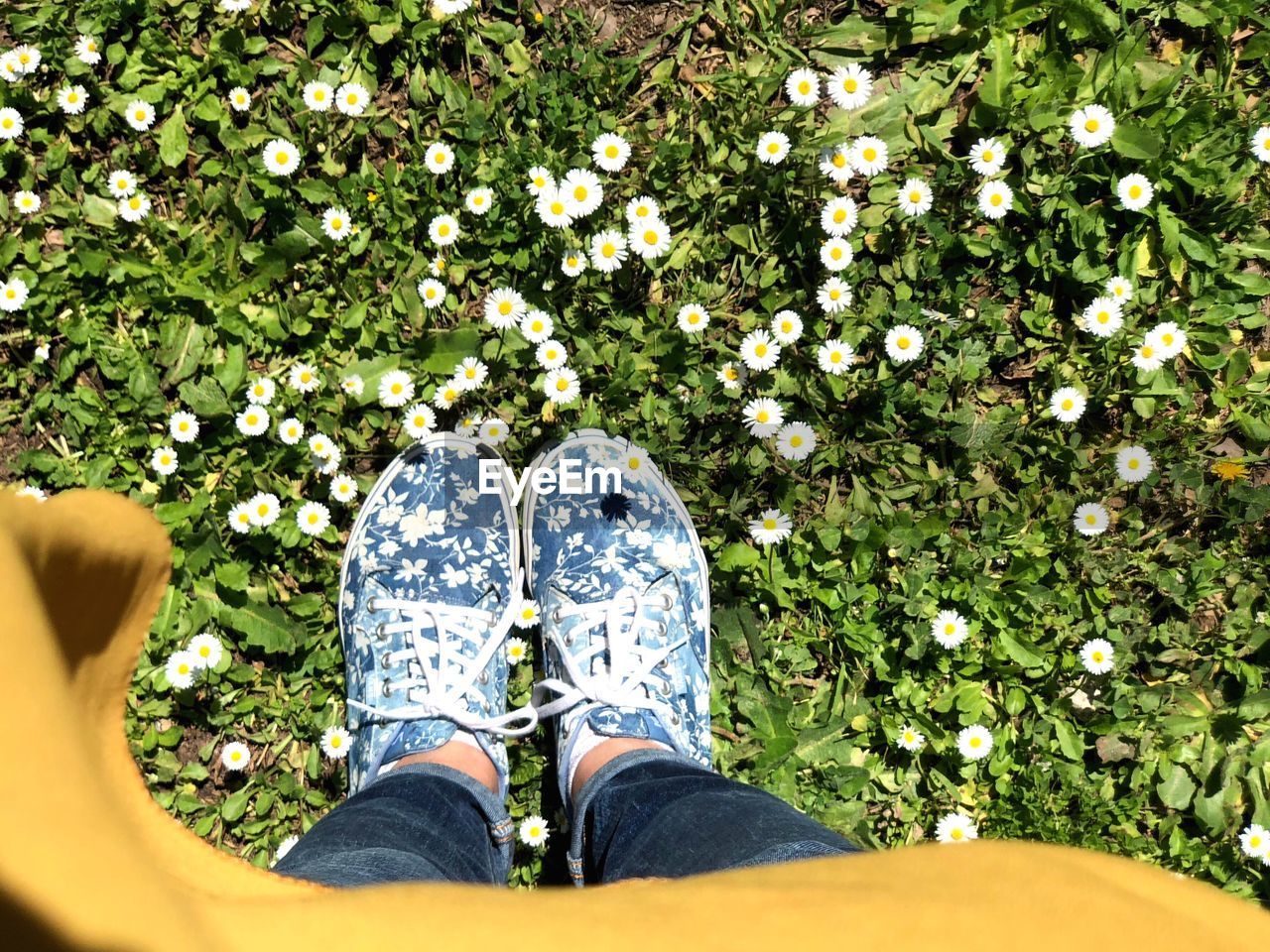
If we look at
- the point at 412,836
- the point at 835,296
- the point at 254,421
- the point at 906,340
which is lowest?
the point at 412,836

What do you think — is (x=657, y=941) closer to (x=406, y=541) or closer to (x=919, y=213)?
(x=406, y=541)

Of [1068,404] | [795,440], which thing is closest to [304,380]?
[795,440]

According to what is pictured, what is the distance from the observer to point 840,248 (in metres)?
2.21

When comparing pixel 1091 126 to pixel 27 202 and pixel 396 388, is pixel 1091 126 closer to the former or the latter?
pixel 396 388

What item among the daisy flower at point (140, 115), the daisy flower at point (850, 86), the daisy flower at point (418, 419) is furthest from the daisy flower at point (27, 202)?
the daisy flower at point (850, 86)

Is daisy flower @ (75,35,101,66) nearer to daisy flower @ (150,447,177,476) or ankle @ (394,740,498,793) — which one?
daisy flower @ (150,447,177,476)

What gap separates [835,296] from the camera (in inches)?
87.0

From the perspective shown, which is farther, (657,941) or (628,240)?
(628,240)

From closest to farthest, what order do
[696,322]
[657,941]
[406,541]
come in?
[657,941] → [696,322] → [406,541]

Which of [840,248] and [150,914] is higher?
[840,248]

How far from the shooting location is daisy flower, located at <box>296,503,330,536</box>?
2.26 meters

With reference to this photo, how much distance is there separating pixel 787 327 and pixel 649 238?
42cm

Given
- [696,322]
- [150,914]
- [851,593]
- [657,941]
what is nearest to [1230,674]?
[851,593]

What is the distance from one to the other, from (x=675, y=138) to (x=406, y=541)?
127cm
